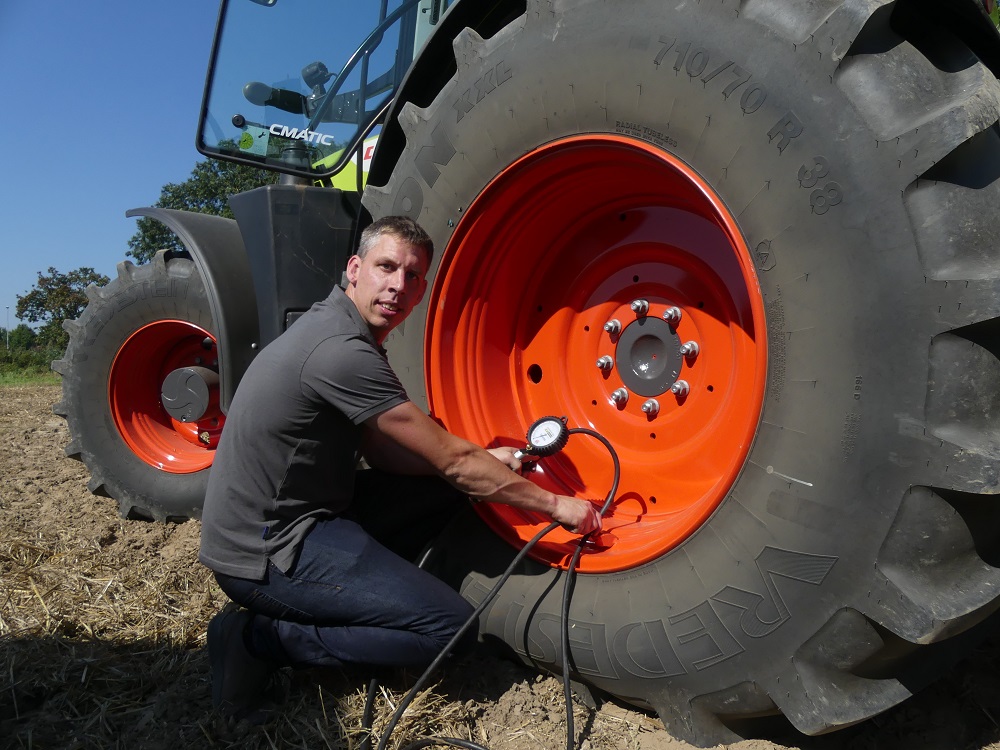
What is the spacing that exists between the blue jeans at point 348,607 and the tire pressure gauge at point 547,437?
446 mm

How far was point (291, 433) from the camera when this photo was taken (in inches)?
77.9

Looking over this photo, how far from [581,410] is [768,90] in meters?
1.09

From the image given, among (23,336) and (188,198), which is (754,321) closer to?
(188,198)

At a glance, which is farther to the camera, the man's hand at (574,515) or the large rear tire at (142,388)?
the large rear tire at (142,388)

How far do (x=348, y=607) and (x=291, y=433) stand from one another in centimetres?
47

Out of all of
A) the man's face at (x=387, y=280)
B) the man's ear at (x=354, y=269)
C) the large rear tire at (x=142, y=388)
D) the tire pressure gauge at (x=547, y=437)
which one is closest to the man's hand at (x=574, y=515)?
the tire pressure gauge at (x=547, y=437)

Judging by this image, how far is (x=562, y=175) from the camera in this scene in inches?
80.8

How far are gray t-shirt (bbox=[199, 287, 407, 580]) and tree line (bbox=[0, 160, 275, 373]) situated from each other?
14.0 m

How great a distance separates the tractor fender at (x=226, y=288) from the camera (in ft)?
9.43

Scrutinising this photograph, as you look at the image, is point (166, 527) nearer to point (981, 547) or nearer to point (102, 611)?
point (102, 611)

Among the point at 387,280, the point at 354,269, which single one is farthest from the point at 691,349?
the point at 354,269

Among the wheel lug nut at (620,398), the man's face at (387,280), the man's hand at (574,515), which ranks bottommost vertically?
the man's hand at (574,515)

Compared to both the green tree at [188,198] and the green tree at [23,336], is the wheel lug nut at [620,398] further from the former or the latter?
the green tree at [23,336]

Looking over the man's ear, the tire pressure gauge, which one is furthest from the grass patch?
the tire pressure gauge
